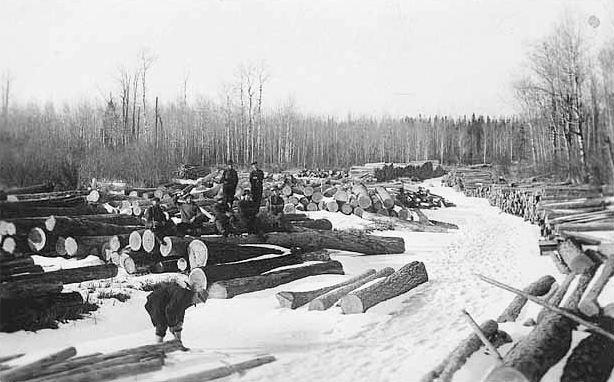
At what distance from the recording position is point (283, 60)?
3.73m

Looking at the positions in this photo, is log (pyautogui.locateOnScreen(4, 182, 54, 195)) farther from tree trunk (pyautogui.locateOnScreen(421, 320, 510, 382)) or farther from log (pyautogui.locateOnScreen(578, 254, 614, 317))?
log (pyautogui.locateOnScreen(578, 254, 614, 317))

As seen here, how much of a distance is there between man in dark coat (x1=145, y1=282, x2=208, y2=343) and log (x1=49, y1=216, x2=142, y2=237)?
75 cm

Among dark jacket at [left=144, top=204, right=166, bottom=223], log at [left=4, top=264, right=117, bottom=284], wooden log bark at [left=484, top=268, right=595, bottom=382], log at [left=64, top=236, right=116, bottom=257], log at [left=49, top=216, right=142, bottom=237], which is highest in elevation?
dark jacket at [left=144, top=204, right=166, bottom=223]

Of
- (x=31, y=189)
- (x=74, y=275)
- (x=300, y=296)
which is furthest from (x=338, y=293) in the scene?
(x=31, y=189)

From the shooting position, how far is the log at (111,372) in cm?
306

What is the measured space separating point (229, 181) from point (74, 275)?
132 centimetres

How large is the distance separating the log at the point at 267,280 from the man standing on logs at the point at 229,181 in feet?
2.14

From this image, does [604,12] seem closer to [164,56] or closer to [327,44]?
[327,44]

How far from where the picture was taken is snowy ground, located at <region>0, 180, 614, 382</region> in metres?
3.07

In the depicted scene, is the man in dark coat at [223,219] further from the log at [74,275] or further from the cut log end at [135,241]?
the log at [74,275]

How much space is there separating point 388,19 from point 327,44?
0.47 meters

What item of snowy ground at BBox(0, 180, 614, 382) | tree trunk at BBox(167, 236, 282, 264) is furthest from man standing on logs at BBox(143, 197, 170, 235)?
snowy ground at BBox(0, 180, 614, 382)

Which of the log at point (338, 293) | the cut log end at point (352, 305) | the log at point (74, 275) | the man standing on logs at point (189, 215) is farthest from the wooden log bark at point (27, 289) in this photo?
the cut log end at point (352, 305)

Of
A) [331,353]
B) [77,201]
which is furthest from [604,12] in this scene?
[77,201]
